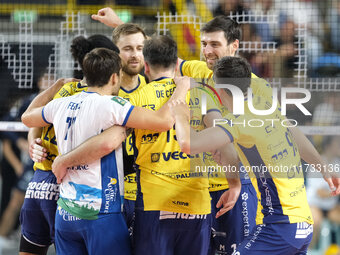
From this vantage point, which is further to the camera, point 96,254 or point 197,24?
point 197,24

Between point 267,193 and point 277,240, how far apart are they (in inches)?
14.2

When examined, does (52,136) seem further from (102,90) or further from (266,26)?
(266,26)

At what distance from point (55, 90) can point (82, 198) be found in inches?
50.2

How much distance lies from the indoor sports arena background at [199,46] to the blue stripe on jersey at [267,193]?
6.10ft

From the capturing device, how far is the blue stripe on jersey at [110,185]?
407cm

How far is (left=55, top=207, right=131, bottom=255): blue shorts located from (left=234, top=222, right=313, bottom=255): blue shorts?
86 cm

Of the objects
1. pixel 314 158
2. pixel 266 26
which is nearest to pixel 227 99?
pixel 314 158

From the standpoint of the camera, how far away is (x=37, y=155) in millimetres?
4688

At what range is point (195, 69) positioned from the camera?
207 inches

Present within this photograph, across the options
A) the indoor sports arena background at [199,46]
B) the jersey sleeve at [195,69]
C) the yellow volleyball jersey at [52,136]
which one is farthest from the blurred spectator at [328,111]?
the yellow volleyball jersey at [52,136]

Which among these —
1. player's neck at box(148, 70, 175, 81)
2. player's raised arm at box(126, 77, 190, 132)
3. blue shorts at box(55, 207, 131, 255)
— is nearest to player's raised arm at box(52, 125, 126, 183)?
player's raised arm at box(126, 77, 190, 132)

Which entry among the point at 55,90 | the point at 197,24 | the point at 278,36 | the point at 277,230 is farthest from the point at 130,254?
the point at 278,36

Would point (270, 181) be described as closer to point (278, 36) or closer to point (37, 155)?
point (37, 155)

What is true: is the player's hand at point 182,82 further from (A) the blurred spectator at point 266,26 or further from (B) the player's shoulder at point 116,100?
(A) the blurred spectator at point 266,26
